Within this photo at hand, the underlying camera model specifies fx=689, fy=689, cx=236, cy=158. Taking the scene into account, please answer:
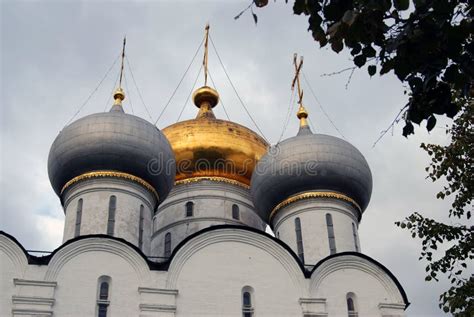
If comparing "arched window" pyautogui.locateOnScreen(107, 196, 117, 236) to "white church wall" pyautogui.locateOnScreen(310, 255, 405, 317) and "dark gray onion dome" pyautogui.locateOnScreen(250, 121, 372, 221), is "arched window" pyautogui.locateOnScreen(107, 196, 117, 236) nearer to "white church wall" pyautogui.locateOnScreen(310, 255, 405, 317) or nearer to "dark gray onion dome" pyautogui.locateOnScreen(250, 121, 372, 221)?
→ "dark gray onion dome" pyautogui.locateOnScreen(250, 121, 372, 221)

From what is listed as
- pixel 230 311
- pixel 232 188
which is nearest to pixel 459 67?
pixel 230 311

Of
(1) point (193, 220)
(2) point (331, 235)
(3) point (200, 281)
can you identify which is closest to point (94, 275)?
(3) point (200, 281)

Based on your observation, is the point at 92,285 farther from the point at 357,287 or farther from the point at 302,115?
the point at 302,115

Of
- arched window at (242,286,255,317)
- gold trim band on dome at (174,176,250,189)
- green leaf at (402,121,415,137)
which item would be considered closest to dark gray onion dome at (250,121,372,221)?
gold trim band on dome at (174,176,250,189)

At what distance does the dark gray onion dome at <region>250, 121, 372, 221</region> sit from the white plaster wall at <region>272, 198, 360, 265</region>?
237 millimetres

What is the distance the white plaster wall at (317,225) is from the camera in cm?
1106

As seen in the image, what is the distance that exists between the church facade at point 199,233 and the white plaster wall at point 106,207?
17 mm

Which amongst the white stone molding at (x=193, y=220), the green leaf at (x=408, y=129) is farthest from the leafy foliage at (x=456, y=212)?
the white stone molding at (x=193, y=220)

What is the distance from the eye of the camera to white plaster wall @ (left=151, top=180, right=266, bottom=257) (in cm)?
1357

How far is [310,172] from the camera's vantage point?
1149 cm

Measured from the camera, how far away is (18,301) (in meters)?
8.88

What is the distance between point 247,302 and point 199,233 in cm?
122

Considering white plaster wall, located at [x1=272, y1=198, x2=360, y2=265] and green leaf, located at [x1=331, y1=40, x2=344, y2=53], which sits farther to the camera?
white plaster wall, located at [x1=272, y1=198, x2=360, y2=265]

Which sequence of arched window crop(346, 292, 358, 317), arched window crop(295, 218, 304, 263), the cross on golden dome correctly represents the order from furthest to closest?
the cross on golden dome, arched window crop(295, 218, 304, 263), arched window crop(346, 292, 358, 317)
